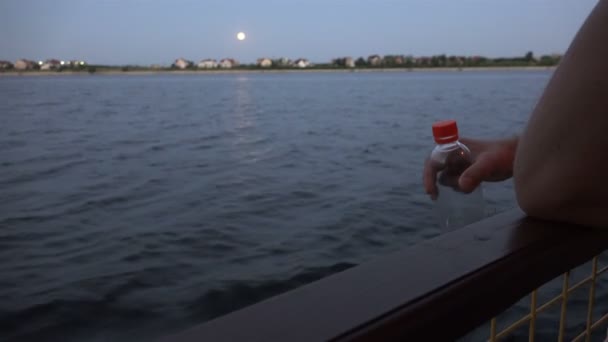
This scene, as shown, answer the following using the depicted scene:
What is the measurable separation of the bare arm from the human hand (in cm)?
10

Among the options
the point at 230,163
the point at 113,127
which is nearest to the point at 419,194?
the point at 230,163

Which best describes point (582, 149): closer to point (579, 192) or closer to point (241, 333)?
point (579, 192)

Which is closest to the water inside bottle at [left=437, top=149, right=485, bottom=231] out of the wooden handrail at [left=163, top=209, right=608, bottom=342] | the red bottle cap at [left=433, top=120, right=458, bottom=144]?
the red bottle cap at [left=433, top=120, right=458, bottom=144]

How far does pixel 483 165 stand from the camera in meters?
0.85

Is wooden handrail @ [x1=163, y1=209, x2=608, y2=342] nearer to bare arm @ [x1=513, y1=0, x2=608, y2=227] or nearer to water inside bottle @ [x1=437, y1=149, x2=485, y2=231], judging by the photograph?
bare arm @ [x1=513, y1=0, x2=608, y2=227]

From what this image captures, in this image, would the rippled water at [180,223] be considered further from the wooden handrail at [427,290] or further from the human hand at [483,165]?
the wooden handrail at [427,290]

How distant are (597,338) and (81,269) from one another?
3.51m

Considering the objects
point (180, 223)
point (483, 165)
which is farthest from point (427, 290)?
point (180, 223)

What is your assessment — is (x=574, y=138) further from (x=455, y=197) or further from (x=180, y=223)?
(x=180, y=223)

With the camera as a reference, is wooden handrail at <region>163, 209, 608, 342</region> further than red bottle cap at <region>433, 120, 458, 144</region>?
No

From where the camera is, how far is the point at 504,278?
0.61 m

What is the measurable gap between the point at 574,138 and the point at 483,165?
234 mm

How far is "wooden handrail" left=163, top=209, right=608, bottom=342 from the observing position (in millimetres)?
465

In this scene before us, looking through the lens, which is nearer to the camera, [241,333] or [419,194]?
[241,333]
